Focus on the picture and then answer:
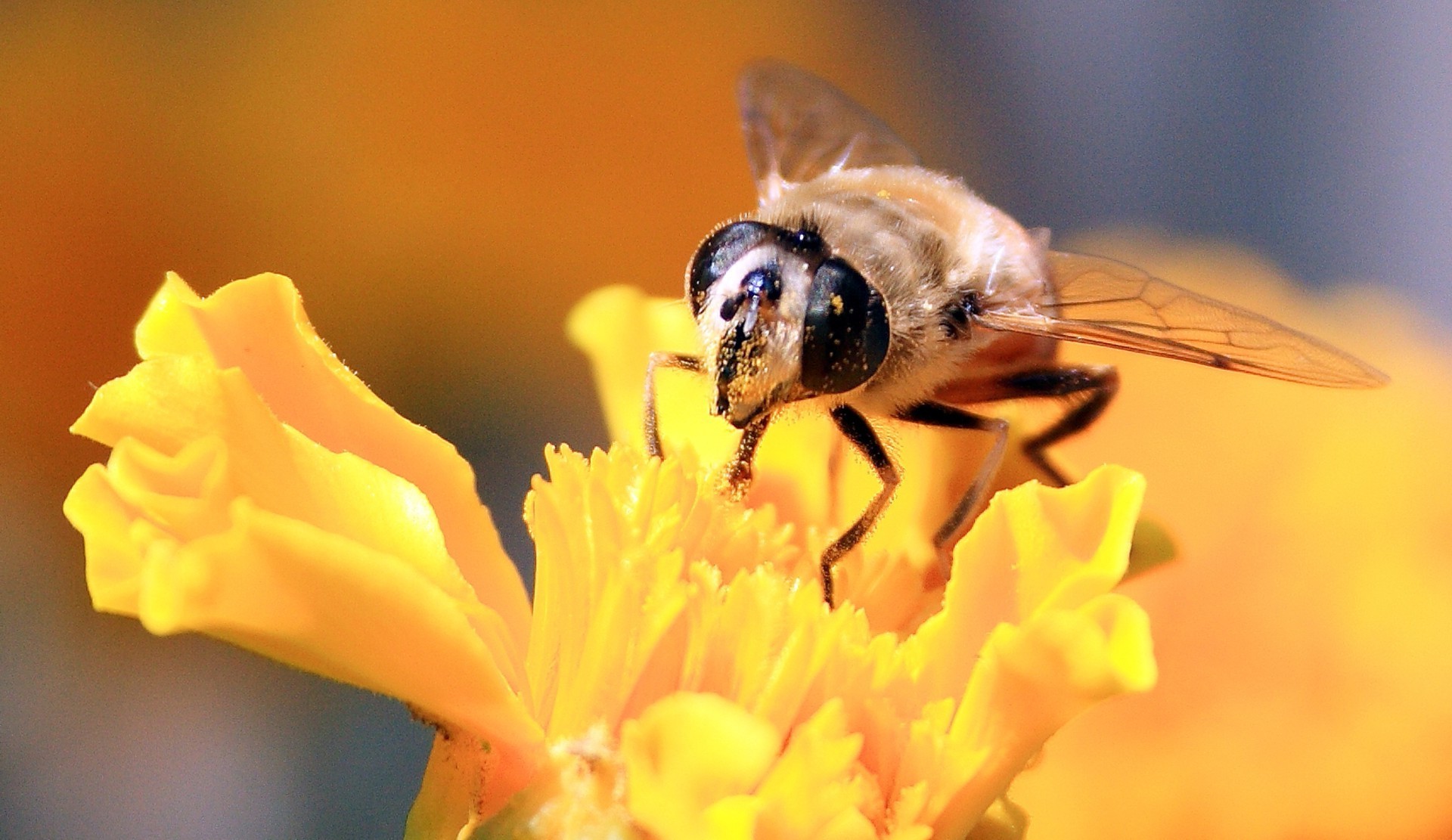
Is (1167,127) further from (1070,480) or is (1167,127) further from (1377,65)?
(1070,480)

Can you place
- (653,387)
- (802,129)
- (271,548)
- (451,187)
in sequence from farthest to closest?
(451,187)
(802,129)
(653,387)
(271,548)

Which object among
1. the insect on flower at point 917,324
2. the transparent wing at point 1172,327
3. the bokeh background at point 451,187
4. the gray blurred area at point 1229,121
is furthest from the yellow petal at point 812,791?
the gray blurred area at point 1229,121

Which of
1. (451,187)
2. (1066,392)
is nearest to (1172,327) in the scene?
(1066,392)

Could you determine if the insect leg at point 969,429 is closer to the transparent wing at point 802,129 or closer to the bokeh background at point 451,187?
the transparent wing at point 802,129

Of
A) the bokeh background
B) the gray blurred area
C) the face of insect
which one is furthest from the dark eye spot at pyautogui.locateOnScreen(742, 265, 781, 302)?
the gray blurred area

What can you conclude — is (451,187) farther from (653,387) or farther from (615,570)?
(615,570)

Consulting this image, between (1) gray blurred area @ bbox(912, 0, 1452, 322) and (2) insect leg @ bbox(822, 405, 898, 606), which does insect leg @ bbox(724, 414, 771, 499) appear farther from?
(1) gray blurred area @ bbox(912, 0, 1452, 322)
